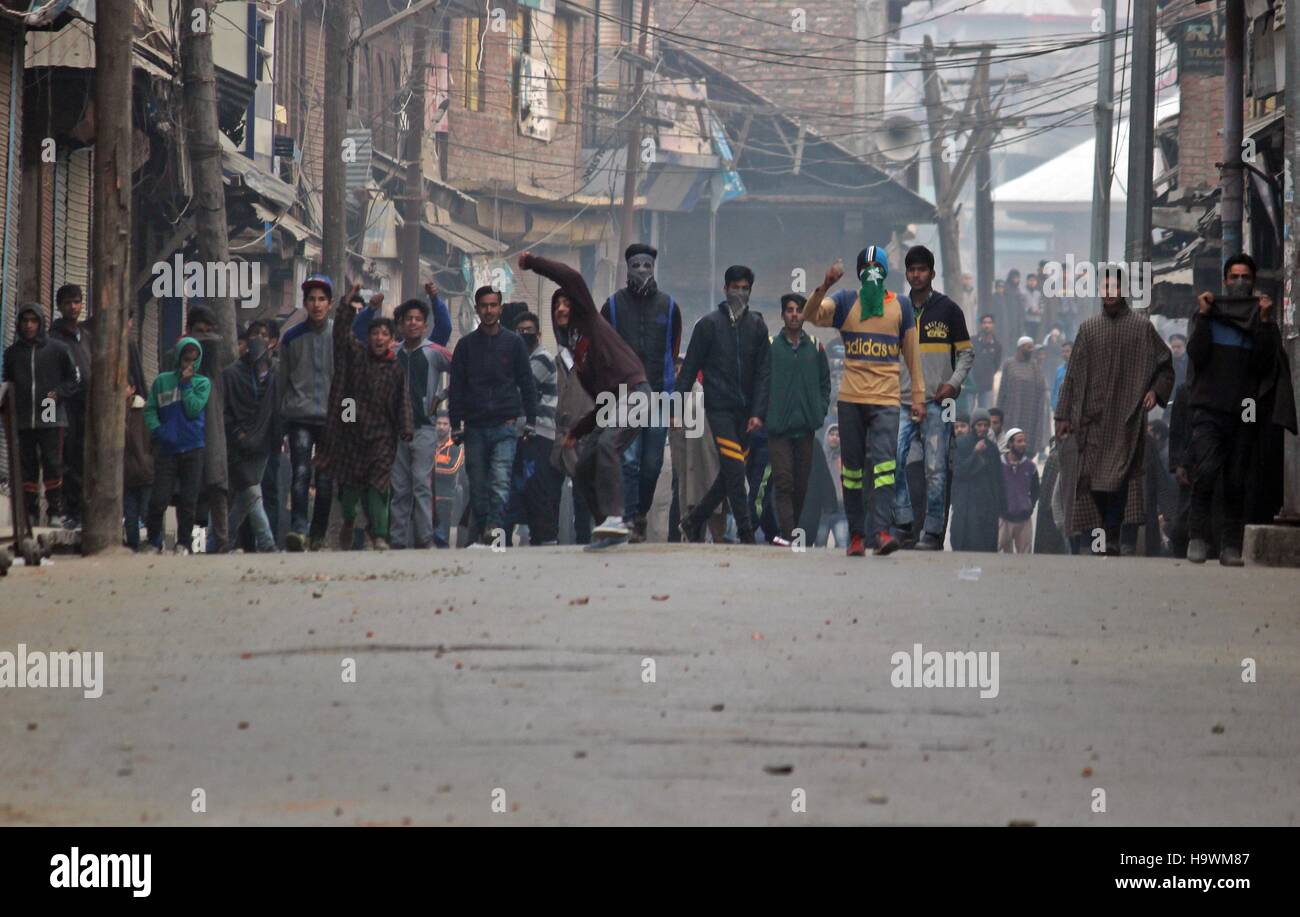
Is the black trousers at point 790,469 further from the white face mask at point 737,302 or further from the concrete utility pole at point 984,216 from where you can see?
the concrete utility pole at point 984,216

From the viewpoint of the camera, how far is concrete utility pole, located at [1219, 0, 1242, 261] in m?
16.8

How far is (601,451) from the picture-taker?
41.5ft

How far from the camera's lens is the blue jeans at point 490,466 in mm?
14617

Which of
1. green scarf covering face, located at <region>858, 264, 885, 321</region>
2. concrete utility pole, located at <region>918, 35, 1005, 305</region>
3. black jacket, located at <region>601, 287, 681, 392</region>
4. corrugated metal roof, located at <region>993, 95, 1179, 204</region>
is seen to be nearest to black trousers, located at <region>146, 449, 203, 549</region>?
black jacket, located at <region>601, 287, 681, 392</region>

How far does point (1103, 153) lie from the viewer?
2480 cm

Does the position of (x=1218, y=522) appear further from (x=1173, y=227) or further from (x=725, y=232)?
(x=725, y=232)

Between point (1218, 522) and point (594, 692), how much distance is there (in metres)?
7.80

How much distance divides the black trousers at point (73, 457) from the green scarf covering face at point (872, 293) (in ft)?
19.1

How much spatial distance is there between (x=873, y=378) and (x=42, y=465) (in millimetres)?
6089

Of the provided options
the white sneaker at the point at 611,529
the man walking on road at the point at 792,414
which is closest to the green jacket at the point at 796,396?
the man walking on road at the point at 792,414

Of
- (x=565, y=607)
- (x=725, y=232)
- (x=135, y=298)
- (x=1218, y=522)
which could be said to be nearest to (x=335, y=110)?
(x=135, y=298)

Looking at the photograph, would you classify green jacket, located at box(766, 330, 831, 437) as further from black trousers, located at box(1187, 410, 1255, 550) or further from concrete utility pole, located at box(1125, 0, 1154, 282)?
concrete utility pole, located at box(1125, 0, 1154, 282)

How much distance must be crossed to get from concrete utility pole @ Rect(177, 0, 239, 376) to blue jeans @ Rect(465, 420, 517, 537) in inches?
130

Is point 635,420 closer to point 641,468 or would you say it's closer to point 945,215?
point 641,468
